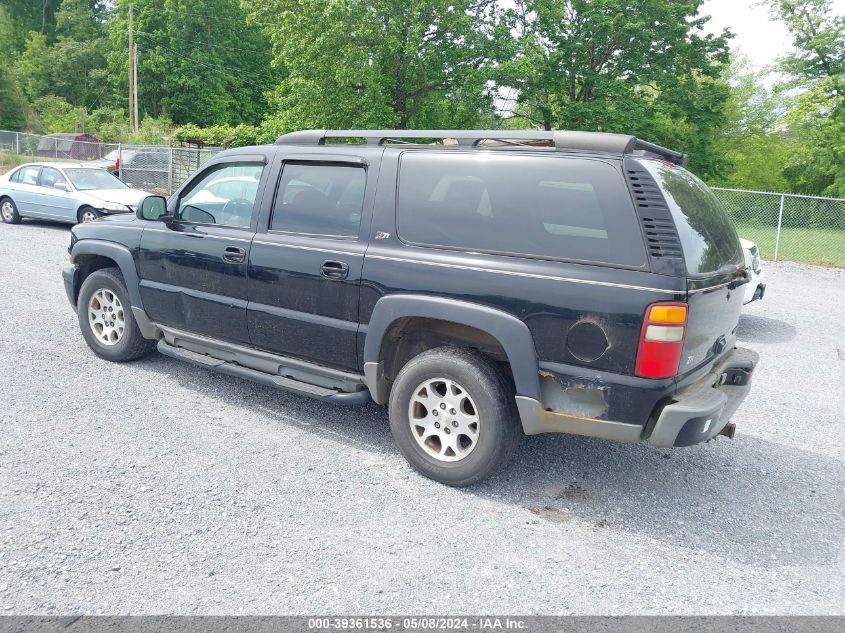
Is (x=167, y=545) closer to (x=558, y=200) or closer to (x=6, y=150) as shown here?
(x=558, y=200)

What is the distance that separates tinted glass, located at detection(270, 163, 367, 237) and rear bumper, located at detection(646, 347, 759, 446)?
2.13 m

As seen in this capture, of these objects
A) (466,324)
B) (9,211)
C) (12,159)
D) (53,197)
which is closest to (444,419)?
(466,324)

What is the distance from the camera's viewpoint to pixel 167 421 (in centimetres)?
472

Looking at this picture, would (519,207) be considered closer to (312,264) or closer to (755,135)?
(312,264)

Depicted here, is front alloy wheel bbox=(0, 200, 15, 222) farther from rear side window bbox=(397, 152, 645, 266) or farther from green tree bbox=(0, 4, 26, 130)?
green tree bbox=(0, 4, 26, 130)

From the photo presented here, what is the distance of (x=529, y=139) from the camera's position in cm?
388

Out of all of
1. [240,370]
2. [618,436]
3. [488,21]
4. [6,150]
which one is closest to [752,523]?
[618,436]

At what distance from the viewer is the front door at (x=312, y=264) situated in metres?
4.26

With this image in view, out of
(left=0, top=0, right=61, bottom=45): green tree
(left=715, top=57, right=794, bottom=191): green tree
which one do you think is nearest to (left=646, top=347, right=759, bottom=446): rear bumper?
(left=715, top=57, right=794, bottom=191): green tree

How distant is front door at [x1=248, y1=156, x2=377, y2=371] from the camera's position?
4.26m

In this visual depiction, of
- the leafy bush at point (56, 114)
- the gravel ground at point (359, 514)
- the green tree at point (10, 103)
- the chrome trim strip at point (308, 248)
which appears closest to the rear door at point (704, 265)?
the gravel ground at point (359, 514)

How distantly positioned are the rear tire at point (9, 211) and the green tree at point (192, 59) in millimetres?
34267

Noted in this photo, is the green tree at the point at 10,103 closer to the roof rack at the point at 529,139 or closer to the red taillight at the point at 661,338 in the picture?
the roof rack at the point at 529,139

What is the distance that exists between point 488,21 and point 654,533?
27626 mm
